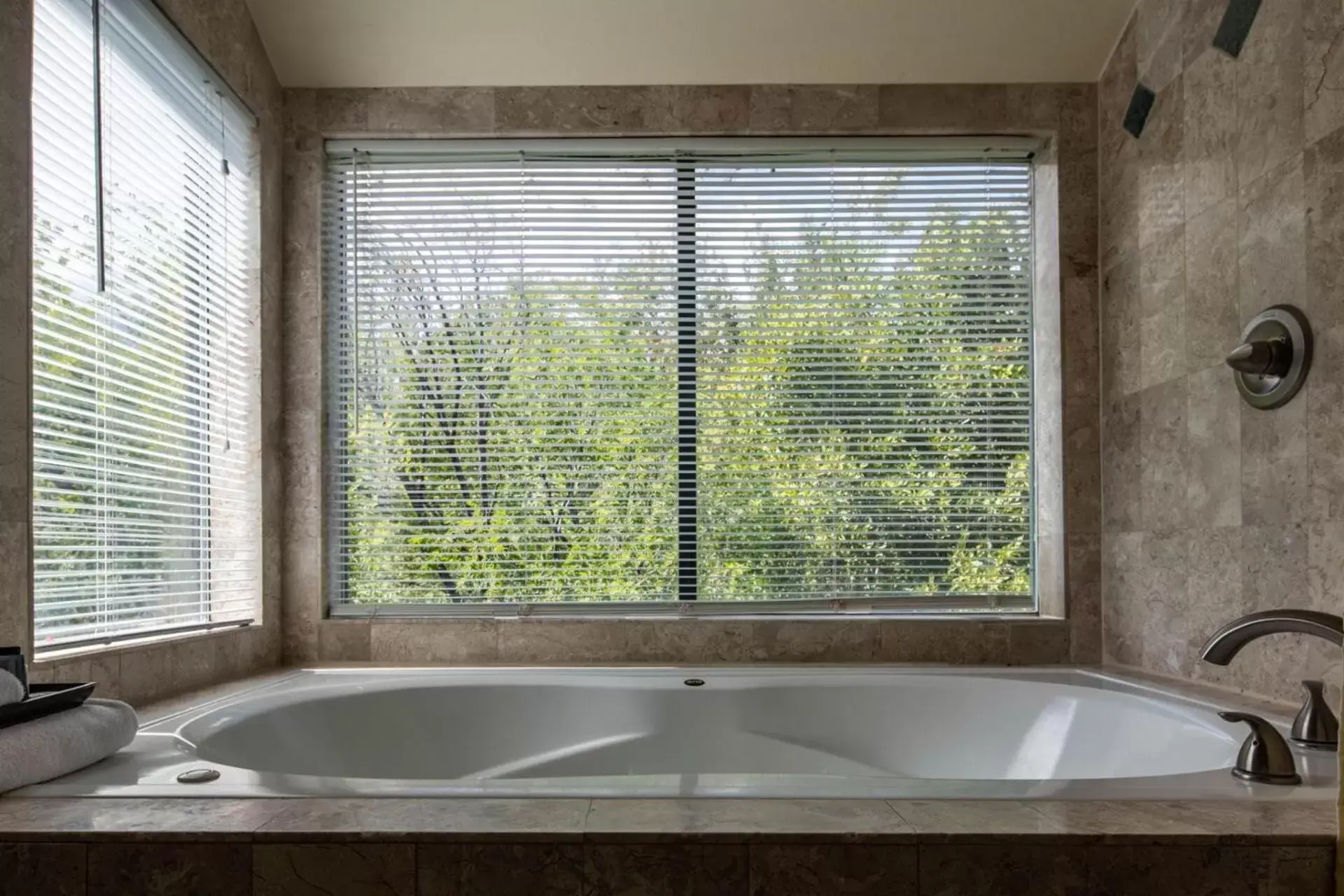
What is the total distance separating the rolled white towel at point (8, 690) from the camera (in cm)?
A: 138

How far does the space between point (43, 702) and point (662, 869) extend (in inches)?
38.3

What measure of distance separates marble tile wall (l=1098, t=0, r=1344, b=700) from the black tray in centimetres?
215

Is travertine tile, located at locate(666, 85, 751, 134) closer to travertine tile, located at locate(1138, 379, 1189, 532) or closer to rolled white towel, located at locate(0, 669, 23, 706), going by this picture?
travertine tile, located at locate(1138, 379, 1189, 532)

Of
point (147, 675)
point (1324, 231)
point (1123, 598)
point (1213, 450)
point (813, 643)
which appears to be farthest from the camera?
point (813, 643)

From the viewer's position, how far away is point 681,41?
2.62 meters

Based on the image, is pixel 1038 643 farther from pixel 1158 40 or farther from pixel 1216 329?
pixel 1158 40

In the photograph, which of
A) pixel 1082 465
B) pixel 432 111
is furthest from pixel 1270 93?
pixel 432 111

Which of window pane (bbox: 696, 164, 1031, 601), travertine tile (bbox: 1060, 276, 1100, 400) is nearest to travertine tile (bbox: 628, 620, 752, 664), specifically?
window pane (bbox: 696, 164, 1031, 601)

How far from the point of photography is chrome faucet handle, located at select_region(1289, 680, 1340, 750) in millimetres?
1604

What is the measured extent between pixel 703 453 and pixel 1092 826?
167cm

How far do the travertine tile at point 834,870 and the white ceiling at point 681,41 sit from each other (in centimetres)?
214

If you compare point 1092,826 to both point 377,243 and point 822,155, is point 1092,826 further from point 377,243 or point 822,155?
point 377,243

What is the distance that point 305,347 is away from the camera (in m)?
2.75

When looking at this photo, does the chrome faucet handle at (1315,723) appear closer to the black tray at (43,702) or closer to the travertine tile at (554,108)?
the black tray at (43,702)
